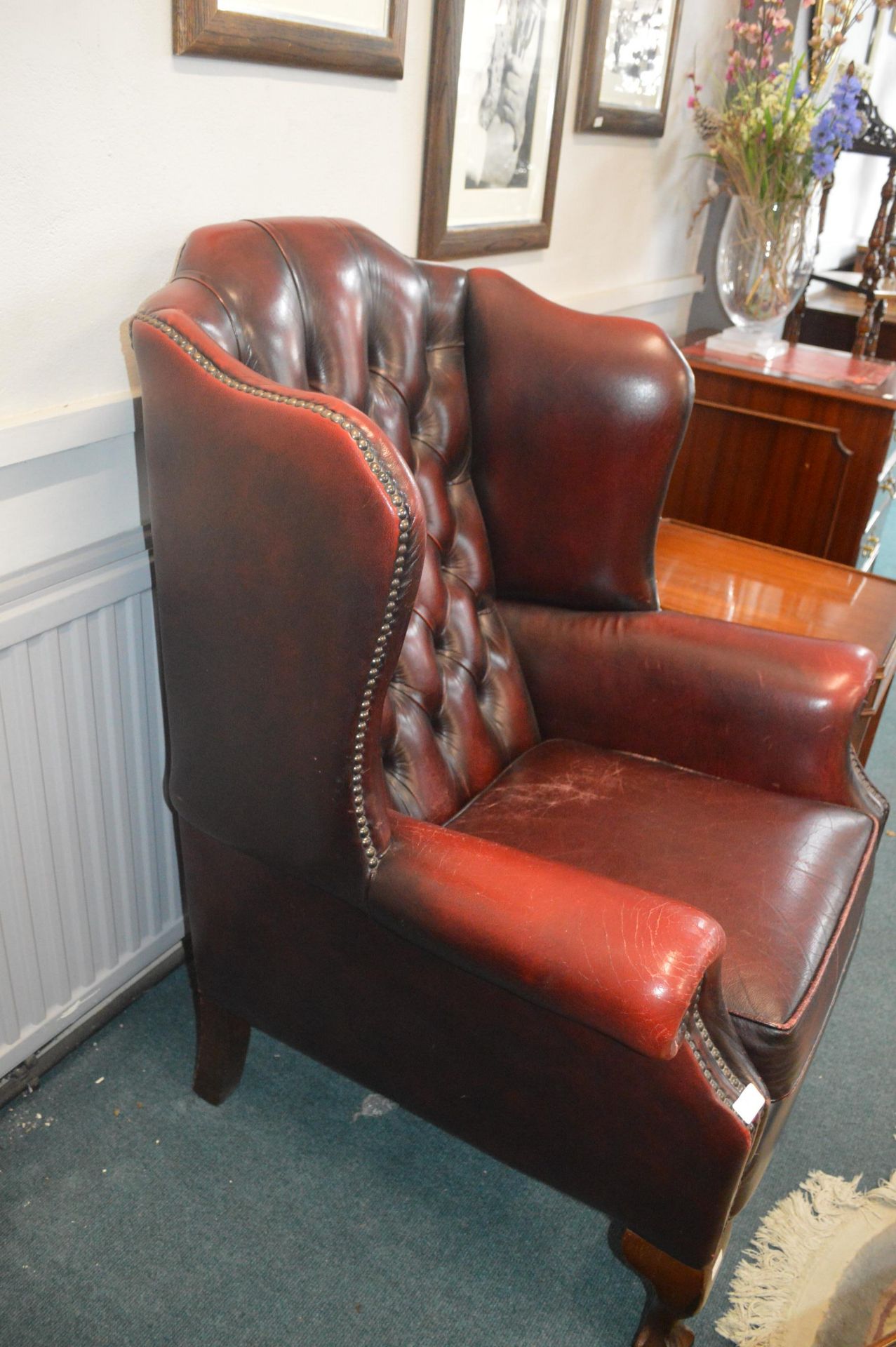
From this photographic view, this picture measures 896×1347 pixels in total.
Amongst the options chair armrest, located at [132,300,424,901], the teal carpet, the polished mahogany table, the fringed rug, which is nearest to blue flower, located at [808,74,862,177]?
the polished mahogany table

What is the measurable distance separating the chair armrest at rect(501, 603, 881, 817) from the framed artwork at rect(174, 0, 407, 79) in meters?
0.85

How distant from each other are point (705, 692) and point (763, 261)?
144 centimetres

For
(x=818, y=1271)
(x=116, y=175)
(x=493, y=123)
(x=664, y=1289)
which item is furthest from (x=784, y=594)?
(x=116, y=175)

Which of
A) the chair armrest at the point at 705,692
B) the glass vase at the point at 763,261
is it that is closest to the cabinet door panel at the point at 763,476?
the glass vase at the point at 763,261

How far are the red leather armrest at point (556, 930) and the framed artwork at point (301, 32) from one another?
1001mm

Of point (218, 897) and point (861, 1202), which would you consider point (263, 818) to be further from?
point (861, 1202)

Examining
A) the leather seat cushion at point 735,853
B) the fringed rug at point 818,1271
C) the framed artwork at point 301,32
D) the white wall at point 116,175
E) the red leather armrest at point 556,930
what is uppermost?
the framed artwork at point 301,32

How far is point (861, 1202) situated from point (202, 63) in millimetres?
1785

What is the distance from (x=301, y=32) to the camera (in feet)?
4.64

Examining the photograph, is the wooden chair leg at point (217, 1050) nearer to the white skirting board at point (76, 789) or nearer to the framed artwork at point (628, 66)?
the white skirting board at point (76, 789)

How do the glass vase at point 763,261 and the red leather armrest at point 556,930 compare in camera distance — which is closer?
the red leather armrest at point 556,930

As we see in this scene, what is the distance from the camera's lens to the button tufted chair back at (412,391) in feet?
4.03

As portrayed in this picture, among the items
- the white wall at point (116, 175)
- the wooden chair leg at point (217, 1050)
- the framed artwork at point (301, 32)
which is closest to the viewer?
the white wall at point (116, 175)

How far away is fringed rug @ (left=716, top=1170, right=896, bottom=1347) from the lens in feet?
4.42
